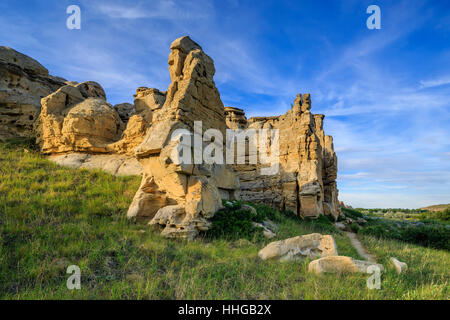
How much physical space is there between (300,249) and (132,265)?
430 cm

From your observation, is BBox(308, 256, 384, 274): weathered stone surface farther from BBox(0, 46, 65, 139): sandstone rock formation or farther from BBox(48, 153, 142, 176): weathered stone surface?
BBox(0, 46, 65, 139): sandstone rock formation

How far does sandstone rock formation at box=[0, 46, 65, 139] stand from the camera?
14141mm

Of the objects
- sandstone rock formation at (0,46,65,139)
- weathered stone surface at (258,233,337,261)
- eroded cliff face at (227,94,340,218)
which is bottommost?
weathered stone surface at (258,233,337,261)

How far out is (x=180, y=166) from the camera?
23.2ft

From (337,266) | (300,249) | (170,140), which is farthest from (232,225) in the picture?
(170,140)

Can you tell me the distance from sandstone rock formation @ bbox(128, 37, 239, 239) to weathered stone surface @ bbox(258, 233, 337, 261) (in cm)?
245

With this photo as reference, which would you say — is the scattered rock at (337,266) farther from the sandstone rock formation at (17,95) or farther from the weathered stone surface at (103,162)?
the sandstone rock formation at (17,95)

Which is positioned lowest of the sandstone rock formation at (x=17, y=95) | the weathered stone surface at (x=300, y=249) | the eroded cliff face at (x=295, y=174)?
the weathered stone surface at (x=300, y=249)

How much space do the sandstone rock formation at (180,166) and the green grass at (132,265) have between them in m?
0.73

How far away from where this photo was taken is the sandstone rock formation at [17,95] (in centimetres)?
1414

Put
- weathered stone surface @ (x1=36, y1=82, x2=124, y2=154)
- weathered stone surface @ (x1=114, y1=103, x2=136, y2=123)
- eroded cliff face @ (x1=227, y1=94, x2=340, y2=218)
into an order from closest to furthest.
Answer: weathered stone surface @ (x1=36, y1=82, x2=124, y2=154) → eroded cliff face @ (x1=227, y1=94, x2=340, y2=218) → weathered stone surface @ (x1=114, y1=103, x2=136, y2=123)

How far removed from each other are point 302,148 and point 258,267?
41.0 ft

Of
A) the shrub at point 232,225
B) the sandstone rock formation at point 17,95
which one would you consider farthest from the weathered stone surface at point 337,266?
the sandstone rock formation at point 17,95

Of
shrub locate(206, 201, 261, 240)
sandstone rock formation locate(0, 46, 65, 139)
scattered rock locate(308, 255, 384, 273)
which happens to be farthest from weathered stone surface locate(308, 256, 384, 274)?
sandstone rock formation locate(0, 46, 65, 139)
